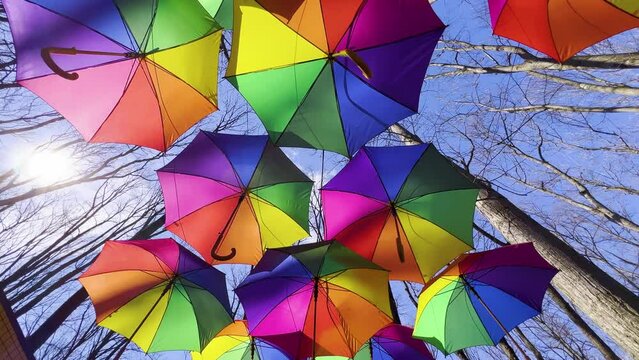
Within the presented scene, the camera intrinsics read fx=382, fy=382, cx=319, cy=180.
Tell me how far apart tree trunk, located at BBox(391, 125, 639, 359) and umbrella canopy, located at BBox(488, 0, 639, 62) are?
269 centimetres

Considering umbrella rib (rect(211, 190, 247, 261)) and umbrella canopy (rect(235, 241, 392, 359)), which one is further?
umbrella rib (rect(211, 190, 247, 261))

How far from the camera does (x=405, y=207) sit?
15.9ft

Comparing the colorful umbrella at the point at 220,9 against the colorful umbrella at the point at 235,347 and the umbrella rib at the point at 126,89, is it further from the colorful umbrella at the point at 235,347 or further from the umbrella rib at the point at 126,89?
the colorful umbrella at the point at 235,347

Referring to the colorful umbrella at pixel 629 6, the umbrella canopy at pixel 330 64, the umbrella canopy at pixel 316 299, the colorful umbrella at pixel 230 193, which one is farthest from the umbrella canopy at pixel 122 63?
the colorful umbrella at pixel 629 6

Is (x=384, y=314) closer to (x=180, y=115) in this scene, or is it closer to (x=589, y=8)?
(x=180, y=115)

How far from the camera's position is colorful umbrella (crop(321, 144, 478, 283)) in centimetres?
480

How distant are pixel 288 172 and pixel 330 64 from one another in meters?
1.82

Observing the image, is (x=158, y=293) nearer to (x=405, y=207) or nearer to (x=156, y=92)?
(x=156, y=92)

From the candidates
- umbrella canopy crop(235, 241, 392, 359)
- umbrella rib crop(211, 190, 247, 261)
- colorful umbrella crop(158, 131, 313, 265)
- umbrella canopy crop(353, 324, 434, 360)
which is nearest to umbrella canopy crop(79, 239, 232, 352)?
umbrella rib crop(211, 190, 247, 261)

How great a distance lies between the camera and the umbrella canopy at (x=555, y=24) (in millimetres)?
3832

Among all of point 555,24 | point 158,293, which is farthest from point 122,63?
point 555,24

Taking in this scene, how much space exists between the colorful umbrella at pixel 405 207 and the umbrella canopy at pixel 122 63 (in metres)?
2.04

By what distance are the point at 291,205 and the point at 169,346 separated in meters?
2.40

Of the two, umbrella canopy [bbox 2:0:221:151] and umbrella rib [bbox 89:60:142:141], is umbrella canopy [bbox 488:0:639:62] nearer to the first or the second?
umbrella canopy [bbox 2:0:221:151]
